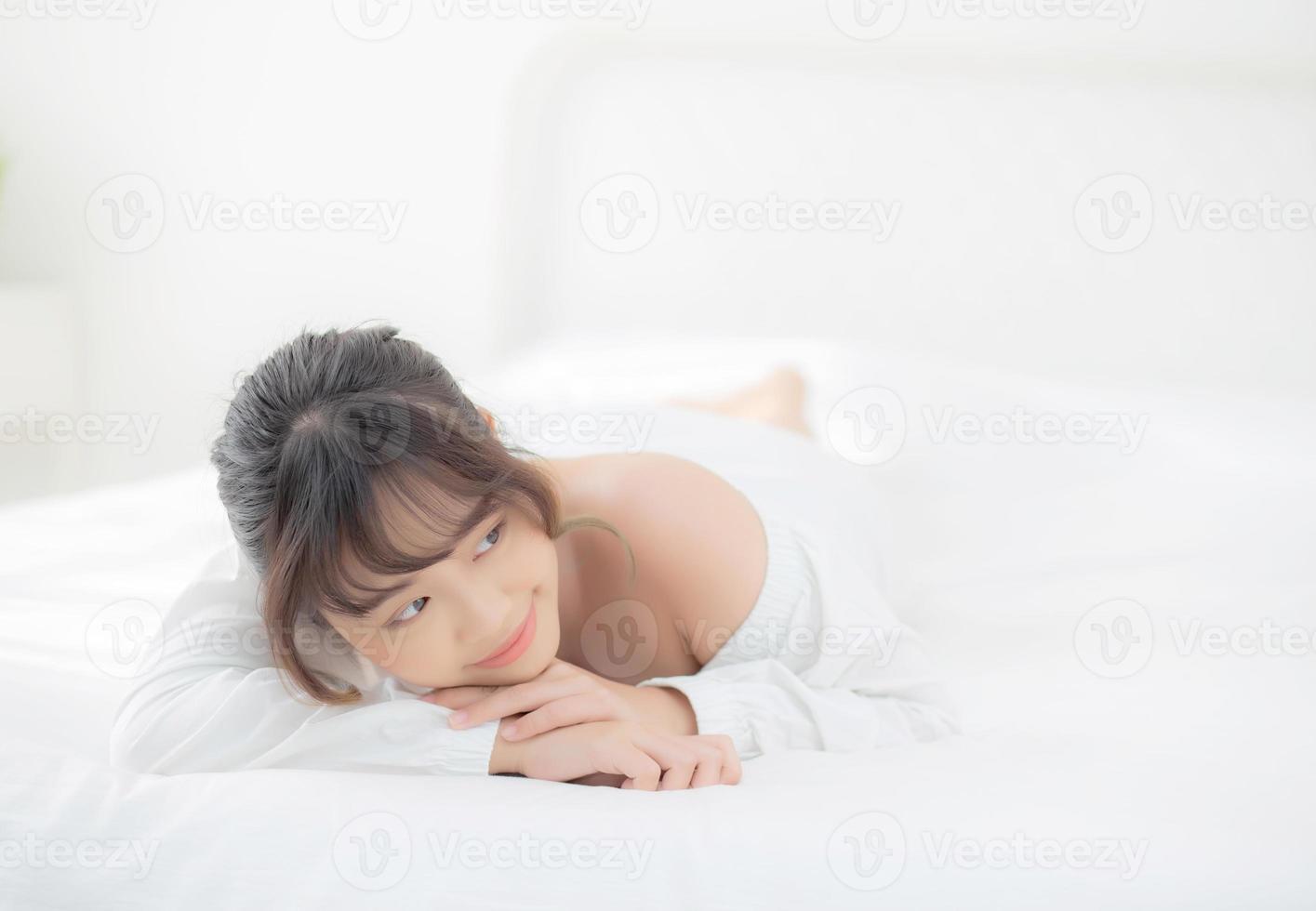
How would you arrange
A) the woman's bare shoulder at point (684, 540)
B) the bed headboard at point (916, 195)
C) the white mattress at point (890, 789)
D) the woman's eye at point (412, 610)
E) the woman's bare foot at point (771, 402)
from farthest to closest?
the bed headboard at point (916, 195), the woman's bare foot at point (771, 402), the woman's bare shoulder at point (684, 540), the woman's eye at point (412, 610), the white mattress at point (890, 789)

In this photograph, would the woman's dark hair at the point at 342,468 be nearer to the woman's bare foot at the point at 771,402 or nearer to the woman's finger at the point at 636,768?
the woman's finger at the point at 636,768

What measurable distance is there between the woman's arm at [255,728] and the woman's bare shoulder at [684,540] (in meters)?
0.27

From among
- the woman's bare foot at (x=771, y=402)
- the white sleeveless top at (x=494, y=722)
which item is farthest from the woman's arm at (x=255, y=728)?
the woman's bare foot at (x=771, y=402)

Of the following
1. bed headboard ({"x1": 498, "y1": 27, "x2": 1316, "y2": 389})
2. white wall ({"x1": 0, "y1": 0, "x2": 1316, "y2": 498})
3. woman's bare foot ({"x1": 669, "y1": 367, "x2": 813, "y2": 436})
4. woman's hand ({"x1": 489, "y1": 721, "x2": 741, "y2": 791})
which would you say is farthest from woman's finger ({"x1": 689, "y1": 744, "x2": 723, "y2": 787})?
bed headboard ({"x1": 498, "y1": 27, "x2": 1316, "y2": 389})

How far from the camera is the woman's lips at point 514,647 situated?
0.92m

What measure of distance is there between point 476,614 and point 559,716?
0.12m

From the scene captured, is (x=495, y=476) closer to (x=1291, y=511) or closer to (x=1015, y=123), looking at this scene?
(x=1291, y=511)

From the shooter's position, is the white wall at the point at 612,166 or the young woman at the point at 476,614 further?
the white wall at the point at 612,166

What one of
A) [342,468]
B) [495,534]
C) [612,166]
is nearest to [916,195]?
[612,166]

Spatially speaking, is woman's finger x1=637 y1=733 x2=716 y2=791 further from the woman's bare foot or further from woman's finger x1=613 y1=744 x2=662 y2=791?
the woman's bare foot

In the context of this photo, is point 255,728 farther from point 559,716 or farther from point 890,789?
point 890,789

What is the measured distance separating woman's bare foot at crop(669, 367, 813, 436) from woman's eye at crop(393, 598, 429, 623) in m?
1.00

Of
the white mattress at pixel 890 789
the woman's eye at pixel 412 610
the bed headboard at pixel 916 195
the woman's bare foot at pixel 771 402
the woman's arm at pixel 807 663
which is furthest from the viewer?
the bed headboard at pixel 916 195

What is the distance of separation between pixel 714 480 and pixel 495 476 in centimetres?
37
